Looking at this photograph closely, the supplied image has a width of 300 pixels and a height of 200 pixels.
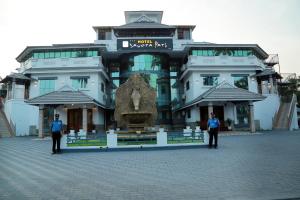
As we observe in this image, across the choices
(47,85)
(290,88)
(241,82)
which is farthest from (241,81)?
(47,85)

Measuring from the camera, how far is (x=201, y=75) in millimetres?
27797

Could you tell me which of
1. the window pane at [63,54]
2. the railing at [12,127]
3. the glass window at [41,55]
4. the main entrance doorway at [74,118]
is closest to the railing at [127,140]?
the main entrance doorway at [74,118]

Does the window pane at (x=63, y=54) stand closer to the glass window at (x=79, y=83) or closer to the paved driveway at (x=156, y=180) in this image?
the glass window at (x=79, y=83)

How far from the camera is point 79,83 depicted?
27422 millimetres

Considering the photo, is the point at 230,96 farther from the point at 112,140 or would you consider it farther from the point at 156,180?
the point at 156,180

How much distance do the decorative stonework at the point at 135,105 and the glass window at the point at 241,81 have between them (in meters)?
15.9

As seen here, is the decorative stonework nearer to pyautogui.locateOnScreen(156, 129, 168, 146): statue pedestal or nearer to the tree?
pyautogui.locateOnScreen(156, 129, 168, 146): statue pedestal

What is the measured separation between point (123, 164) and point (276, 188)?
477 centimetres

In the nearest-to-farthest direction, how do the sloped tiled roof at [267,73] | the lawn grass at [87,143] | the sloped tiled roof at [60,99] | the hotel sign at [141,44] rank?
1. the lawn grass at [87,143]
2. the sloped tiled roof at [60,99]
3. the sloped tiled roof at [267,73]
4. the hotel sign at [141,44]

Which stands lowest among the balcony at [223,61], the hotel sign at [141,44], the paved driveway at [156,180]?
the paved driveway at [156,180]

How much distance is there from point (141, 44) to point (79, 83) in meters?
9.54

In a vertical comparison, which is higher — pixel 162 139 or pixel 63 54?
pixel 63 54

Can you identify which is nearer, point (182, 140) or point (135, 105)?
point (182, 140)

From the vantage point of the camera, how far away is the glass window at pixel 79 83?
27.3 m
